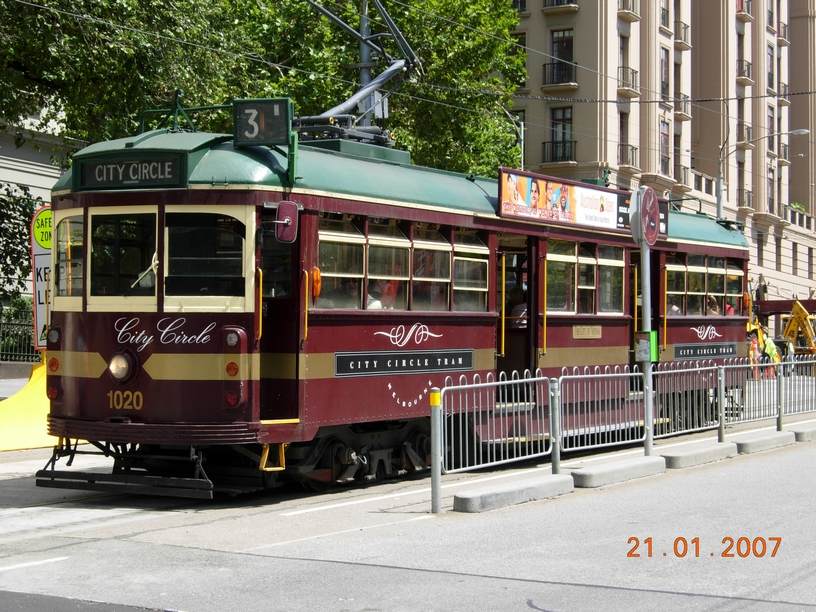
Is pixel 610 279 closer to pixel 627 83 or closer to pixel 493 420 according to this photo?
pixel 493 420

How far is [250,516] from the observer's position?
34.0 ft

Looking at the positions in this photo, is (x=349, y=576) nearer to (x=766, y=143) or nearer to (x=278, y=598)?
(x=278, y=598)

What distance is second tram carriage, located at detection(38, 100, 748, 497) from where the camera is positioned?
35.0ft

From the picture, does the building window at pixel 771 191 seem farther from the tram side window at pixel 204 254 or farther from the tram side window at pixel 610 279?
the tram side window at pixel 204 254

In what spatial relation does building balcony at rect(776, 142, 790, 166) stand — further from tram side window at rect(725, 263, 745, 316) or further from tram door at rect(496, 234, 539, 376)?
tram door at rect(496, 234, 539, 376)

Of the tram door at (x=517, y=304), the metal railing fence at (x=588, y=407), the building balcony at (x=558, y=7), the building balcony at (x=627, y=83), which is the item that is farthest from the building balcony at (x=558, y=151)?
the tram door at (x=517, y=304)

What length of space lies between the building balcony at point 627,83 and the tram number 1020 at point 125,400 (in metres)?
36.6

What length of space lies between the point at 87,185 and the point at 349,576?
5313 mm

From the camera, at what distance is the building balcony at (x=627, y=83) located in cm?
4469

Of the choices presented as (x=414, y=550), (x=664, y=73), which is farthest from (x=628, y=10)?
(x=414, y=550)

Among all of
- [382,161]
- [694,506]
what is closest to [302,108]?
[382,161]

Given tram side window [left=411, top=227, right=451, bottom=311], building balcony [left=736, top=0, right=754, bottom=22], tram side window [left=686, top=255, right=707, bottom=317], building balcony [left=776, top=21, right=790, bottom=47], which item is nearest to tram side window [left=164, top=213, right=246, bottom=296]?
tram side window [left=411, top=227, right=451, bottom=311]

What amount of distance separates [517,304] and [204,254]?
5.57 metres

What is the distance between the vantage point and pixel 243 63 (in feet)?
65.5
